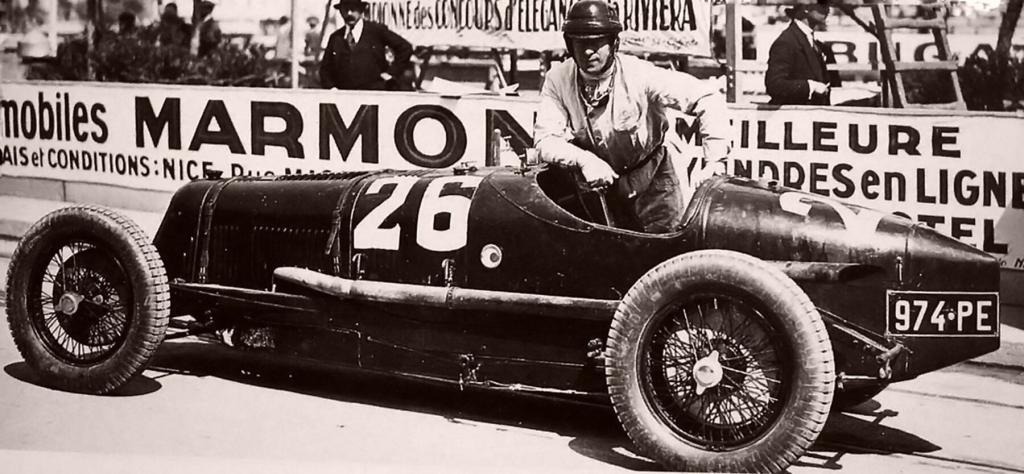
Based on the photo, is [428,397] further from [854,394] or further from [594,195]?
[854,394]

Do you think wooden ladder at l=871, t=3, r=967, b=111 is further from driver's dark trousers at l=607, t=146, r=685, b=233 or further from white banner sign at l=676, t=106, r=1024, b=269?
driver's dark trousers at l=607, t=146, r=685, b=233

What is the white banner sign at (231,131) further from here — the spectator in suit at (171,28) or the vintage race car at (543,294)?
the vintage race car at (543,294)

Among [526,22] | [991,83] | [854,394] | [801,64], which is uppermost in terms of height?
[526,22]

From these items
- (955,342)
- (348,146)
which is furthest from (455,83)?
(955,342)

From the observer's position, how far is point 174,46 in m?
6.54

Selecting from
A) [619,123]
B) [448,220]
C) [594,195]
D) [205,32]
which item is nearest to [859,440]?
[594,195]

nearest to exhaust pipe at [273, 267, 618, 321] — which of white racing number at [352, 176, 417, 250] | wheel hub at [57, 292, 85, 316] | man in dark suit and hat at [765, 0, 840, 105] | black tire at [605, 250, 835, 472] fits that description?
white racing number at [352, 176, 417, 250]

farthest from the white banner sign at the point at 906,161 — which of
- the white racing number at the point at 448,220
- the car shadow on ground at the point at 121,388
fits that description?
the car shadow on ground at the point at 121,388

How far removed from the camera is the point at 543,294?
466 cm

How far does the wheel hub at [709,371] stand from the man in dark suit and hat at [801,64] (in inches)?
107

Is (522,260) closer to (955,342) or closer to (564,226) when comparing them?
(564,226)

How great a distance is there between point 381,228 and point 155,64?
2.18 meters

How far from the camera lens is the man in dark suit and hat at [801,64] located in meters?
6.69

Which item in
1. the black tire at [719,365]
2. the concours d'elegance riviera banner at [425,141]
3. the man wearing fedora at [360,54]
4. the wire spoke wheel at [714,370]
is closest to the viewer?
the black tire at [719,365]
